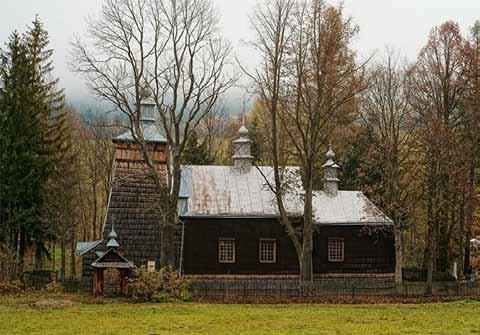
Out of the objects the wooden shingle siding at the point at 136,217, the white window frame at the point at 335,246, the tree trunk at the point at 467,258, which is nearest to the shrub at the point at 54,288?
the wooden shingle siding at the point at 136,217

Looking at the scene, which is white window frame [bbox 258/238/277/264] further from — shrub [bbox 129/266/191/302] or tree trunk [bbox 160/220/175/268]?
shrub [bbox 129/266/191/302]

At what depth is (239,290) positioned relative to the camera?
27.4 metres

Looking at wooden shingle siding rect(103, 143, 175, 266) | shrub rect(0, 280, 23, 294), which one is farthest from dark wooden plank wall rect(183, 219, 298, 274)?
shrub rect(0, 280, 23, 294)

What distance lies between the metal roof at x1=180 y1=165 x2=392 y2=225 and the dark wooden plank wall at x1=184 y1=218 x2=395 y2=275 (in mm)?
446

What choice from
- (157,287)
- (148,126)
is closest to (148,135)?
(148,126)

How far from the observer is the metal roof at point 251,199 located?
3278 centimetres

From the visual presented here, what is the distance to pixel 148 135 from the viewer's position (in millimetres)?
33781

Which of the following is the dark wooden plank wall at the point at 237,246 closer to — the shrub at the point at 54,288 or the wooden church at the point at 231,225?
the wooden church at the point at 231,225

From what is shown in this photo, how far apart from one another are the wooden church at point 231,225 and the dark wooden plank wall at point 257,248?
0.05 meters

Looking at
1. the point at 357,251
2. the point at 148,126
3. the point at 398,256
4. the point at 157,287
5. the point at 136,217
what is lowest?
the point at 157,287

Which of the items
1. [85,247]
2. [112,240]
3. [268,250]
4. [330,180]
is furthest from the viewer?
[330,180]

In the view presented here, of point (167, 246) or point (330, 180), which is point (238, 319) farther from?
point (330, 180)

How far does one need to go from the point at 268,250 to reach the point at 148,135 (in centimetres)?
830

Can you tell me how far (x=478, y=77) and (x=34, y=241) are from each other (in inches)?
960
